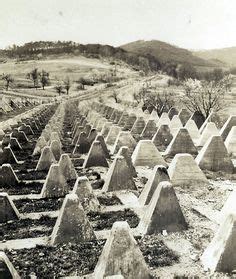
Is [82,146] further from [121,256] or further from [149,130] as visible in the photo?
[121,256]

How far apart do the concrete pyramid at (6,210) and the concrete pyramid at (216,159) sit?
23.3 feet

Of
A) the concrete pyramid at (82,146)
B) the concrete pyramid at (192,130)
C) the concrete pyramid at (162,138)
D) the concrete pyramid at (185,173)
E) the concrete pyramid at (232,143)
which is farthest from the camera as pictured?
the concrete pyramid at (192,130)

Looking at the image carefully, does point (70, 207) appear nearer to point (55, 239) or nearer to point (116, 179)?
point (55, 239)

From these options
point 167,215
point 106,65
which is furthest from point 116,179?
point 106,65

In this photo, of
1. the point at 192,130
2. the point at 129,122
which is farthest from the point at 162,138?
the point at 129,122

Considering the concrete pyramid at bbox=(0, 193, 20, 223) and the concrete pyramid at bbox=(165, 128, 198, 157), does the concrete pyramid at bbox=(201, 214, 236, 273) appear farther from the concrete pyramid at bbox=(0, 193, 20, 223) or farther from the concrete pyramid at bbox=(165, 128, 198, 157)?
the concrete pyramid at bbox=(165, 128, 198, 157)

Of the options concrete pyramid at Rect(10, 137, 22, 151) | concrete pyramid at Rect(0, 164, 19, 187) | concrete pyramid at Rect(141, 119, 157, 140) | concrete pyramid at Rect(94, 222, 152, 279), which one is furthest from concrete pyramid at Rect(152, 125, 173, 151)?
concrete pyramid at Rect(94, 222, 152, 279)

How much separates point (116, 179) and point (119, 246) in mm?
6202

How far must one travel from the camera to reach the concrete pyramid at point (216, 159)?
594 inches

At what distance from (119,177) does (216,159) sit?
405 cm

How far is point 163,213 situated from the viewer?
9273 millimetres

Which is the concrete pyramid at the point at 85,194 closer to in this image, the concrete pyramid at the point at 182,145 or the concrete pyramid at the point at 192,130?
the concrete pyramid at the point at 182,145

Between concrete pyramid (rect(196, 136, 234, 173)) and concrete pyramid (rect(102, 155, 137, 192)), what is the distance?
3291 millimetres

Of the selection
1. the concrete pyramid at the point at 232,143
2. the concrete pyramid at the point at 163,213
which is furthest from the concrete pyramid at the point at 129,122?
the concrete pyramid at the point at 163,213
